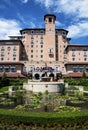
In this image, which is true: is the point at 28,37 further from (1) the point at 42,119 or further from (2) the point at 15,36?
(1) the point at 42,119

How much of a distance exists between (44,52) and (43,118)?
82186 mm

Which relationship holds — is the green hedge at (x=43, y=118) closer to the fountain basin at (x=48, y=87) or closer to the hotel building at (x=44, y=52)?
the fountain basin at (x=48, y=87)

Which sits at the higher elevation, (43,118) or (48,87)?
(48,87)

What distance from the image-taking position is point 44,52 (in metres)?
94.1

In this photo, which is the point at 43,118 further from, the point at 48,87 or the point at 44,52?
the point at 44,52

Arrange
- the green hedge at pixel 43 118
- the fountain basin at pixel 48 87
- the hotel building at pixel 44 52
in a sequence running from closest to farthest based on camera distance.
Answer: the green hedge at pixel 43 118
the fountain basin at pixel 48 87
the hotel building at pixel 44 52

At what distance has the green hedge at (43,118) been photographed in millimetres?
12296

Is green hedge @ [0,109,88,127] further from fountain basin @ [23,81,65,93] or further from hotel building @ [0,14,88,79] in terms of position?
hotel building @ [0,14,88,79]

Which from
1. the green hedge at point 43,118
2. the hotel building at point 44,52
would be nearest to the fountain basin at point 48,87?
the green hedge at point 43,118

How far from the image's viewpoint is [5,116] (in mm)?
12656

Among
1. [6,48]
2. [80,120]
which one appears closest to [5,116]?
[80,120]

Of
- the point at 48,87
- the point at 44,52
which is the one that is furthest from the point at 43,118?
the point at 44,52

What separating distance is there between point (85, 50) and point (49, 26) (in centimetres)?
1966

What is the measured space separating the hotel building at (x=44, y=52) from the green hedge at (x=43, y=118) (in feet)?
217
